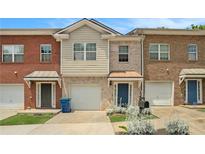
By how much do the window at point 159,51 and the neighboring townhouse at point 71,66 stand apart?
1.04 metres

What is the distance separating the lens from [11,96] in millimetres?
23391

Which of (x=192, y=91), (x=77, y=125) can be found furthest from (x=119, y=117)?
(x=192, y=91)

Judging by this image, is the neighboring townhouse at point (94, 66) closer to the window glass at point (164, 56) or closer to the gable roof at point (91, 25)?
the gable roof at point (91, 25)

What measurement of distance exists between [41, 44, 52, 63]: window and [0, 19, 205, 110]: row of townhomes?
7 cm

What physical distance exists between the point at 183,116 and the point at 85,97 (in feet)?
24.0

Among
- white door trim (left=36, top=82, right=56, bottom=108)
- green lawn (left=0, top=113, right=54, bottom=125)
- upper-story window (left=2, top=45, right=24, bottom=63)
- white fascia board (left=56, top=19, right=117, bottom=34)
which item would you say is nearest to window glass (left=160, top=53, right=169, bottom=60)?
white fascia board (left=56, top=19, right=117, bottom=34)

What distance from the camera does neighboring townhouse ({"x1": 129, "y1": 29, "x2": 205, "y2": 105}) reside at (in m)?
22.8

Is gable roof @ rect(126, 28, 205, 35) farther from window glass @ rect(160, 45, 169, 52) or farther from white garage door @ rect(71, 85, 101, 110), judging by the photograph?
white garage door @ rect(71, 85, 101, 110)

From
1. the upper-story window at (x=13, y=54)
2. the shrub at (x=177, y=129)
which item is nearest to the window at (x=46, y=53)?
the upper-story window at (x=13, y=54)

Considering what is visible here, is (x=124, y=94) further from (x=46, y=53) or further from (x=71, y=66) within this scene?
(x=46, y=53)

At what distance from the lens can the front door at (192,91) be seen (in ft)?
75.4
